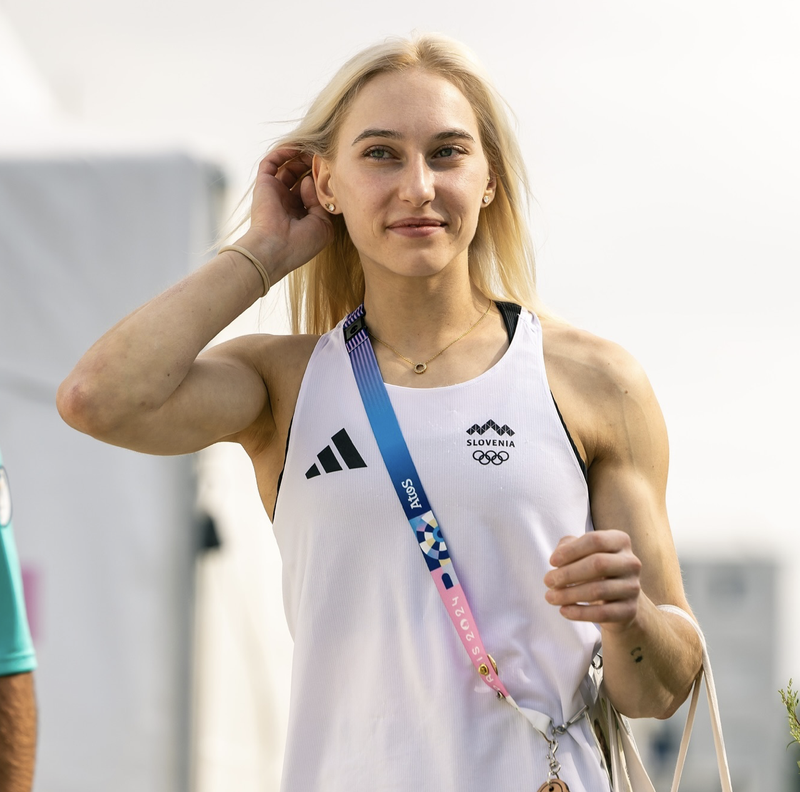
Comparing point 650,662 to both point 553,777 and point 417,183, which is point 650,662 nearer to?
point 553,777

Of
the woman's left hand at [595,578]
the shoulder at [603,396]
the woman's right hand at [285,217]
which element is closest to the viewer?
the woman's left hand at [595,578]

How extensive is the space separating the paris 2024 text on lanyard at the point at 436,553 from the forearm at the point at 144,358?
395 millimetres

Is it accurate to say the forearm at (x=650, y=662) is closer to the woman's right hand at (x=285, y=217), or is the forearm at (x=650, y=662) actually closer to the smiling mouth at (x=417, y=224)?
the smiling mouth at (x=417, y=224)

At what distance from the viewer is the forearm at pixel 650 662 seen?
2.32 m

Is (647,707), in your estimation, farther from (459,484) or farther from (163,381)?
(163,381)

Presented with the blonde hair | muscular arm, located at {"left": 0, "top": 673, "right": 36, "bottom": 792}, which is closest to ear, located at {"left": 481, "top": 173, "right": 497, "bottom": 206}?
the blonde hair

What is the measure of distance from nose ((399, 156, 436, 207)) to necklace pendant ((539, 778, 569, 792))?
1235 mm

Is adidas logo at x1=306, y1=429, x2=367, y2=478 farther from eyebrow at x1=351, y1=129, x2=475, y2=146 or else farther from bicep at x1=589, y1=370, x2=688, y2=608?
eyebrow at x1=351, y1=129, x2=475, y2=146

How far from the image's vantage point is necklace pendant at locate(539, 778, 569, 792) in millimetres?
2330

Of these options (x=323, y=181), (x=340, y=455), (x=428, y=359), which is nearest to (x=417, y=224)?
(x=428, y=359)

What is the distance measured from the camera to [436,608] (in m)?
2.41

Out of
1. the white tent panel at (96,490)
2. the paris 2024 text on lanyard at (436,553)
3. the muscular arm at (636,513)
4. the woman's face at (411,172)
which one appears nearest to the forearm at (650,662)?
the muscular arm at (636,513)

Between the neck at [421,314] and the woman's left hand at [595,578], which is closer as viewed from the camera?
the woman's left hand at [595,578]

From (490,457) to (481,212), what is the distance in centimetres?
81
